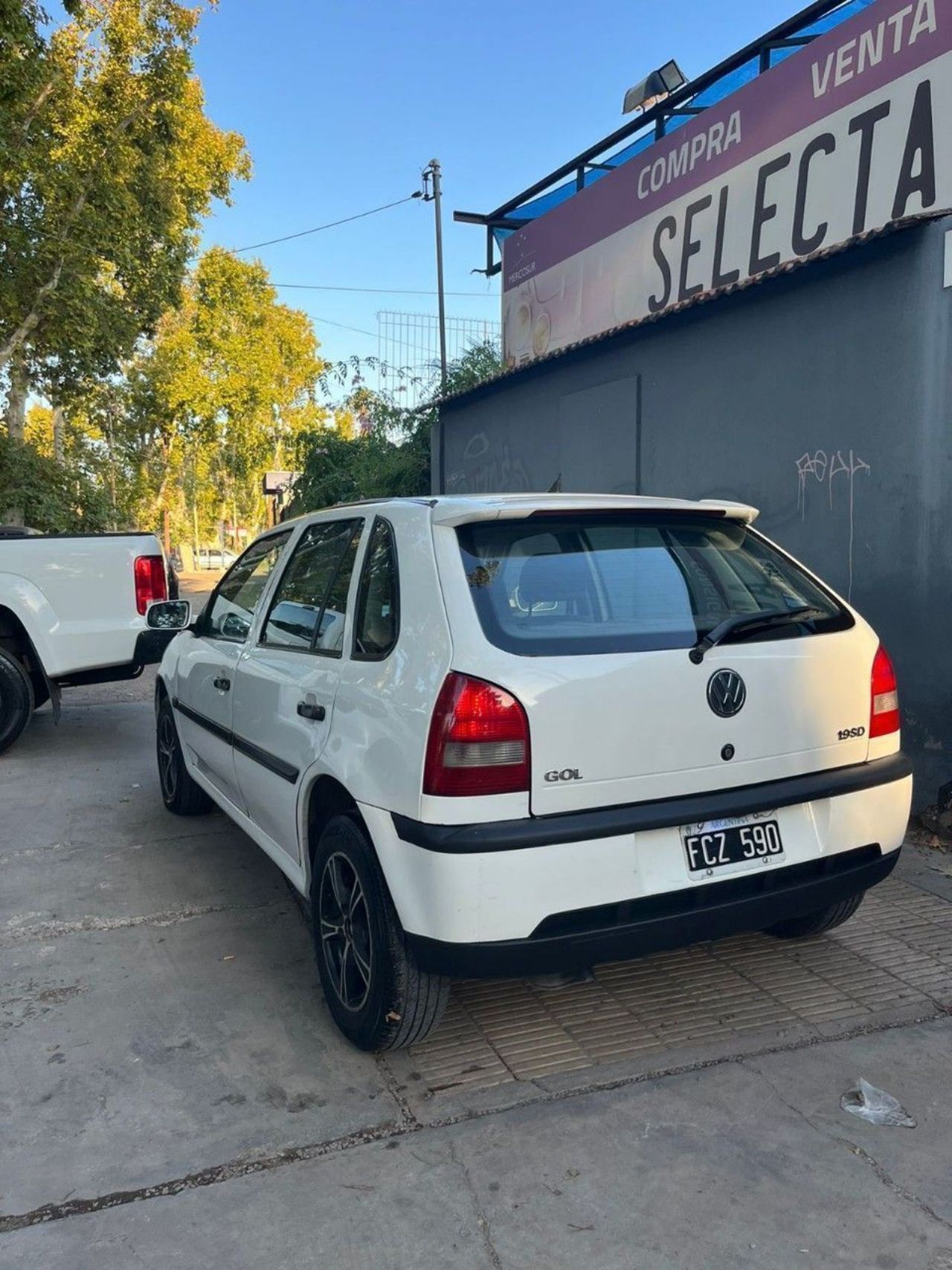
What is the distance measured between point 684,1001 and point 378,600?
169 cm

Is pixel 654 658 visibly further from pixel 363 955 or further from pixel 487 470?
pixel 487 470

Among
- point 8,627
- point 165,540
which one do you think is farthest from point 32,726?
point 165,540

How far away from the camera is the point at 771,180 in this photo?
652cm

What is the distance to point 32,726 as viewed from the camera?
8039mm

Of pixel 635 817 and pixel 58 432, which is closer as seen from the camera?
pixel 635 817

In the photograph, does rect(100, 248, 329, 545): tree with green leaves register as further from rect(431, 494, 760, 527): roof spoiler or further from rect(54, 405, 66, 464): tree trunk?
rect(431, 494, 760, 527): roof spoiler

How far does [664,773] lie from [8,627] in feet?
18.5

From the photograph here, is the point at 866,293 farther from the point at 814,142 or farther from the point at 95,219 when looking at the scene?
the point at 95,219

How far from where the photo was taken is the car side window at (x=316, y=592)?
3.19m

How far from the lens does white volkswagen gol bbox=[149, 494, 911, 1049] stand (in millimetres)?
2426

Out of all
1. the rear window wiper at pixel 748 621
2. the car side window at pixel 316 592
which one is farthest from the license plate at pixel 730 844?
the car side window at pixel 316 592

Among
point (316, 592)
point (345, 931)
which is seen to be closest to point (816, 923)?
point (345, 931)

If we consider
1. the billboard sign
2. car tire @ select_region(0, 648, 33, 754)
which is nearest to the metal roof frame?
the billboard sign

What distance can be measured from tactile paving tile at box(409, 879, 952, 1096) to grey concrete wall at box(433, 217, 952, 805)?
1.75 m
